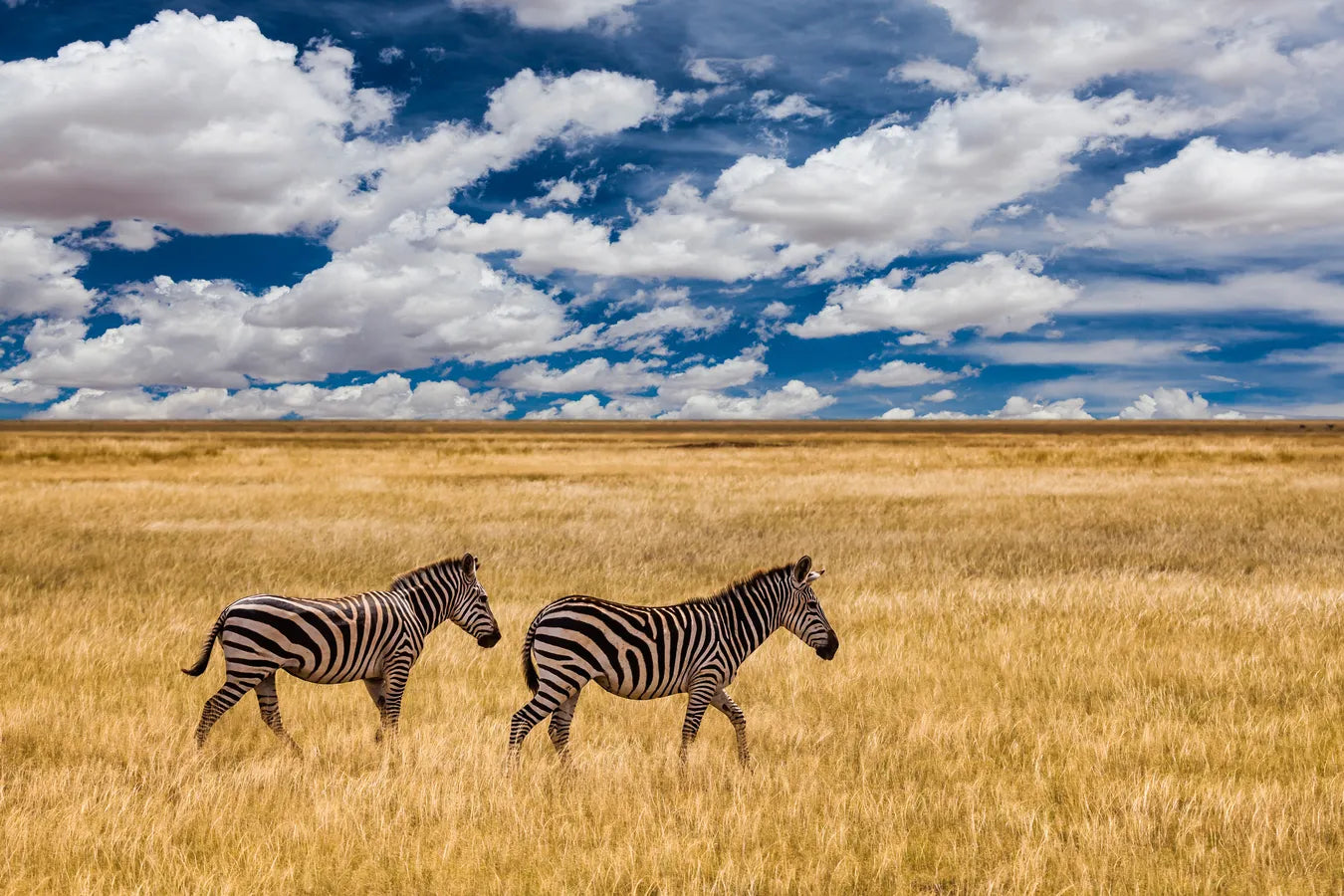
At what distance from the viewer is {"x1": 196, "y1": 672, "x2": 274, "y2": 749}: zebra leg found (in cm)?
620

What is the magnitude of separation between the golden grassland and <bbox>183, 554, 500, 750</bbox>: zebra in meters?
0.53

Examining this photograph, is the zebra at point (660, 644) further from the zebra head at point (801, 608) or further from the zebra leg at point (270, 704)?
the zebra leg at point (270, 704)

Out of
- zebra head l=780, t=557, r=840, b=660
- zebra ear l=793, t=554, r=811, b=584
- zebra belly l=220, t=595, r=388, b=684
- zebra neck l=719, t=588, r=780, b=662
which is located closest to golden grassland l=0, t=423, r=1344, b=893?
zebra belly l=220, t=595, r=388, b=684

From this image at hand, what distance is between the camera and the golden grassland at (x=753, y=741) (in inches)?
205

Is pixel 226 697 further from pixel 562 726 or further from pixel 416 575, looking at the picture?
pixel 562 726

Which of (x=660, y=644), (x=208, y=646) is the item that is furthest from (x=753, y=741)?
(x=208, y=646)

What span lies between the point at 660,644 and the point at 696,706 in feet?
2.18

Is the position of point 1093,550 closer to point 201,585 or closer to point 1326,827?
point 1326,827

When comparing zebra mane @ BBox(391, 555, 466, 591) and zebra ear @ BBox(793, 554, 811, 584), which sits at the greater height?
zebra ear @ BBox(793, 554, 811, 584)

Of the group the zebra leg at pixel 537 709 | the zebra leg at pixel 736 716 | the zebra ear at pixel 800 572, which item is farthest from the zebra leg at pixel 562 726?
the zebra ear at pixel 800 572

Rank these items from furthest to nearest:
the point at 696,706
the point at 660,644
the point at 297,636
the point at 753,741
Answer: the point at 753,741 → the point at 696,706 → the point at 297,636 → the point at 660,644

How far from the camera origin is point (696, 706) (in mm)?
6375

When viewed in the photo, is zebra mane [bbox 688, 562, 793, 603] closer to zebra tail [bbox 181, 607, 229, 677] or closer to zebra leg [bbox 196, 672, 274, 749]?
zebra leg [bbox 196, 672, 274, 749]

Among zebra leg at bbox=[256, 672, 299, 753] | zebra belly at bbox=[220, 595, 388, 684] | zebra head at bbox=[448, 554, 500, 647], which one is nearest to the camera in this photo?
zebra belly at bbox=[220, 595, 388, 684]
